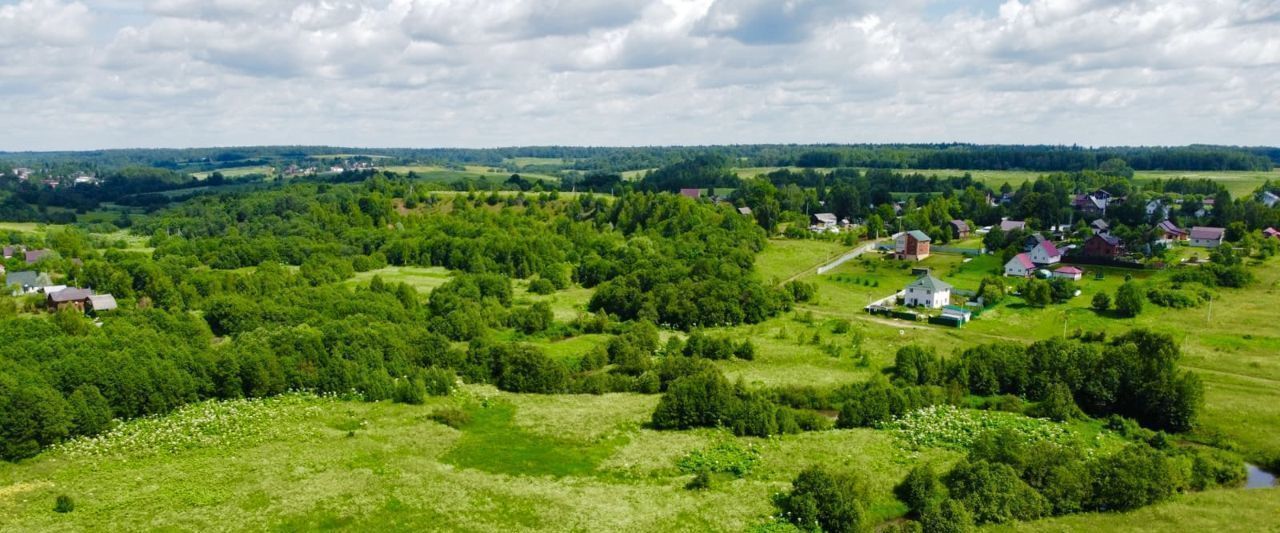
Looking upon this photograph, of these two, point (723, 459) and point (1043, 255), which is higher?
point (1043, 255)

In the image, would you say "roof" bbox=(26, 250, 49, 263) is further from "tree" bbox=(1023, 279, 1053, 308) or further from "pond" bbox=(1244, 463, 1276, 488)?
"pond" bbox=(1244, 463, 1276, 488)

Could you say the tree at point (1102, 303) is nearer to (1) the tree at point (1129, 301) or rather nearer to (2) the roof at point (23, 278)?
(1) the tree at point (1129, 301)

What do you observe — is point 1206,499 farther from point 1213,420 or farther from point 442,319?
point 442,319

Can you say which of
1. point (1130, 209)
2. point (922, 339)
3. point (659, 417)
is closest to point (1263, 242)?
point (1130, 209)

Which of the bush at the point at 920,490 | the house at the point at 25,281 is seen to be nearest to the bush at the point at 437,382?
the bush at the point at 920,490

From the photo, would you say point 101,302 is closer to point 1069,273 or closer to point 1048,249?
point 1069,273

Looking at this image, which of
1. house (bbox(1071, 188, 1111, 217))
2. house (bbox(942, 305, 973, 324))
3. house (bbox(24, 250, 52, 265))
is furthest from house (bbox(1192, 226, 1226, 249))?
house (bbox(24, 250, 52, 265))

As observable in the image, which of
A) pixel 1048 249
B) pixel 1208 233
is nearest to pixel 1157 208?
pixel 1208 233
